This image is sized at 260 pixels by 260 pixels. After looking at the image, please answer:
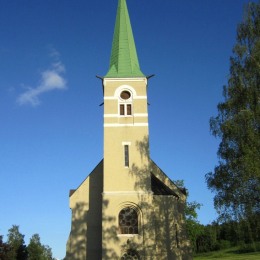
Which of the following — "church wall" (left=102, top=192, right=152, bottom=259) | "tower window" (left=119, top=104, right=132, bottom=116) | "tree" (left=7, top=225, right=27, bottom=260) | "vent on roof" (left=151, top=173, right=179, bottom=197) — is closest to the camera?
"church wall" (left=102, top=192, right=152, bottom=259)

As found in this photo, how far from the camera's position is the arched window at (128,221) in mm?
26031

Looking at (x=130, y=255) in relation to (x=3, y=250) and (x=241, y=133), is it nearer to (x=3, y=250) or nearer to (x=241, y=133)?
(x=241, y=133)

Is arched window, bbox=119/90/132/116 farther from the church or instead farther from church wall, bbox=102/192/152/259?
church wall, bbox=102/192/152/259

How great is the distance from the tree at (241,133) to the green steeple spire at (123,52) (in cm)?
862

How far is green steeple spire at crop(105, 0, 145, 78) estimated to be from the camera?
30.4m

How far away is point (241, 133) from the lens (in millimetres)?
21891

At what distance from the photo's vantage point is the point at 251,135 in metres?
20.8

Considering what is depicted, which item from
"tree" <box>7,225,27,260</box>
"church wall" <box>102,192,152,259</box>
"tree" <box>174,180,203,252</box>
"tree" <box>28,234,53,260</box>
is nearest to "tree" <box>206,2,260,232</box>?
"church wall" <box>102,192,152,259</box>

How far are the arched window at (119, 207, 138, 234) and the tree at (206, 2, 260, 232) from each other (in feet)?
19.8

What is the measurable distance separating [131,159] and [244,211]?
927 cm

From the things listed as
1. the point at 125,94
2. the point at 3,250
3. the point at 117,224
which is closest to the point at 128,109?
the point at 125,94

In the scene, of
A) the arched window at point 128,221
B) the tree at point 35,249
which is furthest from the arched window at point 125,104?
the tree at point 35,249

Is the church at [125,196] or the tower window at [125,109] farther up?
the tower window at [125,109]

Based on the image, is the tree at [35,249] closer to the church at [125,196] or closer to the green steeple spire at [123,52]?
the church at [125,196]
